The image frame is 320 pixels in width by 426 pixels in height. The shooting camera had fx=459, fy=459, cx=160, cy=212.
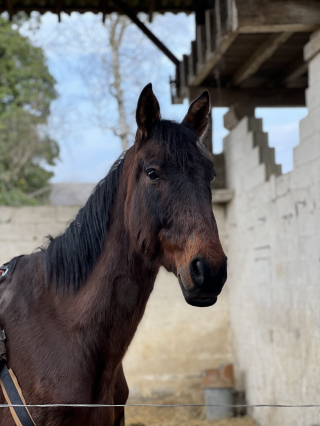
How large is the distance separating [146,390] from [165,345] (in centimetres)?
63

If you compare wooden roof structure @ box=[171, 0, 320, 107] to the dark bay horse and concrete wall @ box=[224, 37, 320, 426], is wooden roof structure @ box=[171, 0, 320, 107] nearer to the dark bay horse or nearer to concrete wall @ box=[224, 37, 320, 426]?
concrete wall @ box=[224, 37, 320, 426]

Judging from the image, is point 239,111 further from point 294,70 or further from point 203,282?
point 203,282

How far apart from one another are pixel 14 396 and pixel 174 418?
13.6ft

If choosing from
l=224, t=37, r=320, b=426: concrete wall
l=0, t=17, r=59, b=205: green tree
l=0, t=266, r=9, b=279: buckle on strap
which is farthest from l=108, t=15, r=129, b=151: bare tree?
l=0, t=266, r=9, b=279: buckle on strap

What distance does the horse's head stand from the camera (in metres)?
1.68

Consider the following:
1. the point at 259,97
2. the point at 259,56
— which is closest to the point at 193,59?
the point at 259,56

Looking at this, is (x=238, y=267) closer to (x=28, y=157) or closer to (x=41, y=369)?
(x=41, y=369)

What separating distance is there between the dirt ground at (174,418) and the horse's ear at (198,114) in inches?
166

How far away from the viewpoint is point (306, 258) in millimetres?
3889

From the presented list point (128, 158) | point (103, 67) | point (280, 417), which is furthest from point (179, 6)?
point (103, 67)

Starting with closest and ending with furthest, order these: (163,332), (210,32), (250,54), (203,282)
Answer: (203,282), (210,32), (250,54), (163,332)

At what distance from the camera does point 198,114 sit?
7.16ft

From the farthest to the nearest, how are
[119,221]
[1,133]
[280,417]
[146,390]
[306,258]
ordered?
[1,133] → [146,390] → [280,417] → [306,258] → [119,221]

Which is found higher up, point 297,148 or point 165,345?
point 297,148
